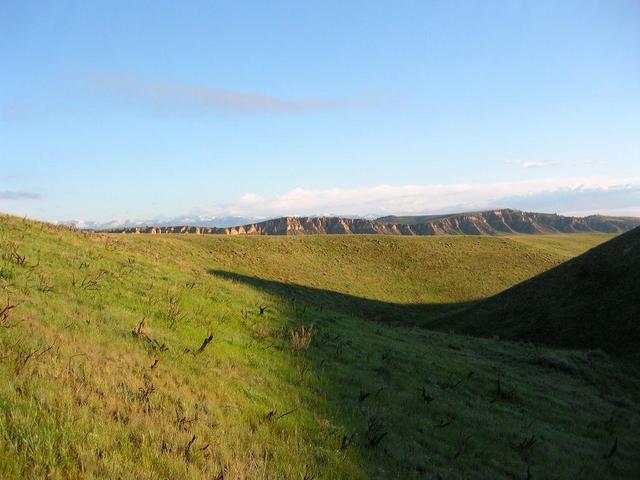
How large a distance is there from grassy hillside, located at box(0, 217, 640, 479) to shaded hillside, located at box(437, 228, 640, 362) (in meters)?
6.64

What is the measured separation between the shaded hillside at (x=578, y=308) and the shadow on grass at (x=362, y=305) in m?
6.11

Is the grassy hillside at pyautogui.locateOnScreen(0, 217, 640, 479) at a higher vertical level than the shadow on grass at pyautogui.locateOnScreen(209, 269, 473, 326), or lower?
higher

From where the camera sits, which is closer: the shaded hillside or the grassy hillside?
the grassy hillside

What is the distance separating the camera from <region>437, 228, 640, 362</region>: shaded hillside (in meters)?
27.9

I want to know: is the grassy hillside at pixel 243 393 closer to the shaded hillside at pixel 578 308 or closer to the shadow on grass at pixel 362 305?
the shaded hillside at pixel 578 308

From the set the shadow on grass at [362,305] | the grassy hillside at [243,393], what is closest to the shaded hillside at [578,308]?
the shadow on grass at [362,305]

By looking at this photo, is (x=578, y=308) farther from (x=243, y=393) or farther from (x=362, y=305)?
(x=243, y=393)

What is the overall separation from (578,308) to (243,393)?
32.1m

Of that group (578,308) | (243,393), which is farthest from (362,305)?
(243,393)

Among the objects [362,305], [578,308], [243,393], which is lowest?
[362,305]

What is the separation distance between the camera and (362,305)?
50719mm

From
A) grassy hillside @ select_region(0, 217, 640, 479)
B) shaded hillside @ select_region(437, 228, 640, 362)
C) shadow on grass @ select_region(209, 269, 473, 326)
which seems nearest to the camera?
grassy hillside @ select_region(0, 217, 640, 479)

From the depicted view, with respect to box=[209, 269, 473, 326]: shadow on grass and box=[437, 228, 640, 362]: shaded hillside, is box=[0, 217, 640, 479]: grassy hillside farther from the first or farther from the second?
box=[209, 269, 473, 326]: shadow on grass

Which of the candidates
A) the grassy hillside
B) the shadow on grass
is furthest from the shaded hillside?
the grassy hillside
